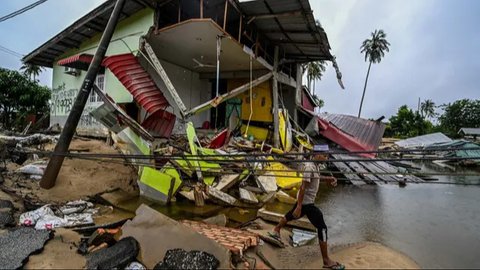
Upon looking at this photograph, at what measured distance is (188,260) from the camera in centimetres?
391

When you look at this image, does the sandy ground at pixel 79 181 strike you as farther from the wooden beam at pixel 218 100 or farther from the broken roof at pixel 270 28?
the broken roof at pixel 270 28

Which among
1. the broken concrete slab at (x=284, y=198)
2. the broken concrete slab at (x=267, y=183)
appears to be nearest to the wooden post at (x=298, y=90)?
the broken concrete slab at (x=267, y=183)

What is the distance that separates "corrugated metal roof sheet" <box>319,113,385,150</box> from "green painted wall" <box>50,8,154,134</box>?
Result: 11.2 meters

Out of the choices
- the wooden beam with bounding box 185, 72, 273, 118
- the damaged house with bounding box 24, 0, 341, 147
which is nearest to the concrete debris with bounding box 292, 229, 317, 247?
the damaged house with bounding box 24, 0, 341, 147

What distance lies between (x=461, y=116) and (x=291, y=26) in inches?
2231

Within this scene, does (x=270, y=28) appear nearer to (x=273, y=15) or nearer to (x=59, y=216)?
(x=273, y=15)

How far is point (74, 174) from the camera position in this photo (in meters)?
8.55

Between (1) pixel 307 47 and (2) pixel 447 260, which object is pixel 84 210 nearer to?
(2) pixel 447 260

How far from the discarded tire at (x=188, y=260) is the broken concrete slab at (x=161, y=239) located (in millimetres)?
99

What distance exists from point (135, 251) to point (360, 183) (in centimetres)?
1056

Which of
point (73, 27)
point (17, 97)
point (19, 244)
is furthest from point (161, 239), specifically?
point (17, 97)

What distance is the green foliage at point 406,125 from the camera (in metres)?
44.3

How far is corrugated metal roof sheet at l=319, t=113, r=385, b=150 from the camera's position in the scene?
611 inches

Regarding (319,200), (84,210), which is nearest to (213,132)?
(319,200)
